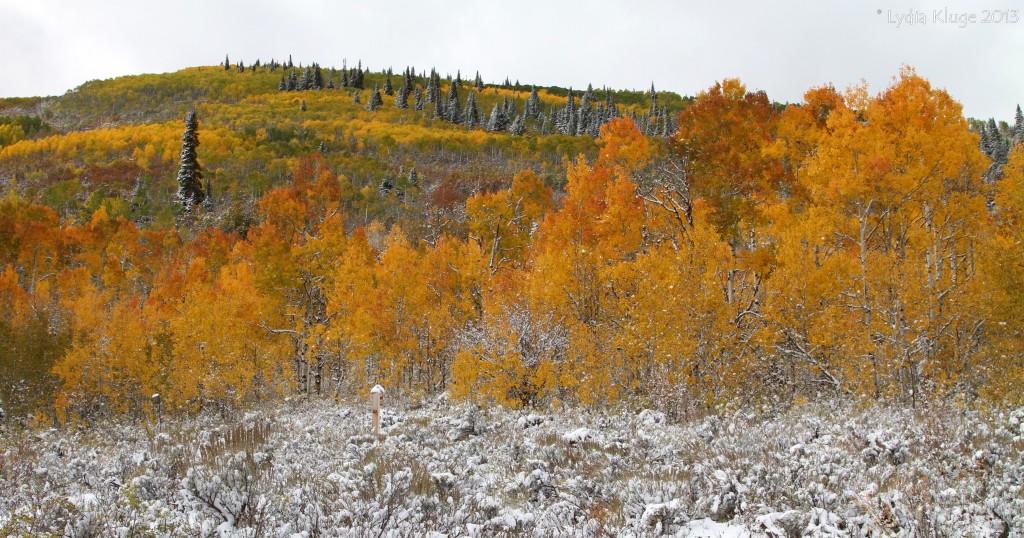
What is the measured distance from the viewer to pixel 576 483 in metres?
6.82

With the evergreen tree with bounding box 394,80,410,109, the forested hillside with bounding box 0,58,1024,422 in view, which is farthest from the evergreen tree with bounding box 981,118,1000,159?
the evergreen tree with bounding box 394,80,410,109

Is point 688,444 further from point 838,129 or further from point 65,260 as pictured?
point 65,260

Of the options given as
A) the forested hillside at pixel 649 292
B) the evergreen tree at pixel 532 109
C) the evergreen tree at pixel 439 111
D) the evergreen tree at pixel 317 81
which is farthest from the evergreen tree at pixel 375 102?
the forested hillside at pixel 649 292

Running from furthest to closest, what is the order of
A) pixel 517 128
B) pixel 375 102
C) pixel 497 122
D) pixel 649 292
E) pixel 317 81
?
pixel 317 81 → pixel 375 102 → pixel 497 122 → pixel 517 128 → pixel 649 292

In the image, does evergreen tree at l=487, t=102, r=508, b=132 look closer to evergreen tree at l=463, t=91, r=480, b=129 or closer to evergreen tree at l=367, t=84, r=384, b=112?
evergreen tree at l=463, t=91, r=480, b=129

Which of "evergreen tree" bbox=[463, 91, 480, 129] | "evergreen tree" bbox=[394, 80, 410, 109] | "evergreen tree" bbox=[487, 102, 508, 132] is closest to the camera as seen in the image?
"evergreen tree" bbox=[487, 102, 508, 132]

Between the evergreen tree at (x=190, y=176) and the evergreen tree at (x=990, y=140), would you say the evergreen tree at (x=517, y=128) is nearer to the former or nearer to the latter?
the evergreen tree at (x=190, y=176)

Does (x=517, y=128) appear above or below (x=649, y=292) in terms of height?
above

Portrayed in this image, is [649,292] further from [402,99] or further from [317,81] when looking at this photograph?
[317,81]

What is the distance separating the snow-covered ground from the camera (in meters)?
5.21

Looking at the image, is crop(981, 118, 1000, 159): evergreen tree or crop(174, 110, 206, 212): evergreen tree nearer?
crop(174, 110, 206, 212): evergreen tree

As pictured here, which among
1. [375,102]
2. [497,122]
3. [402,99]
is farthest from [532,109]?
[375,102]

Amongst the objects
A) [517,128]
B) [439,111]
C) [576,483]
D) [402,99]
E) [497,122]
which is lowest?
[576,483]

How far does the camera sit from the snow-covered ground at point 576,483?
521 cm
